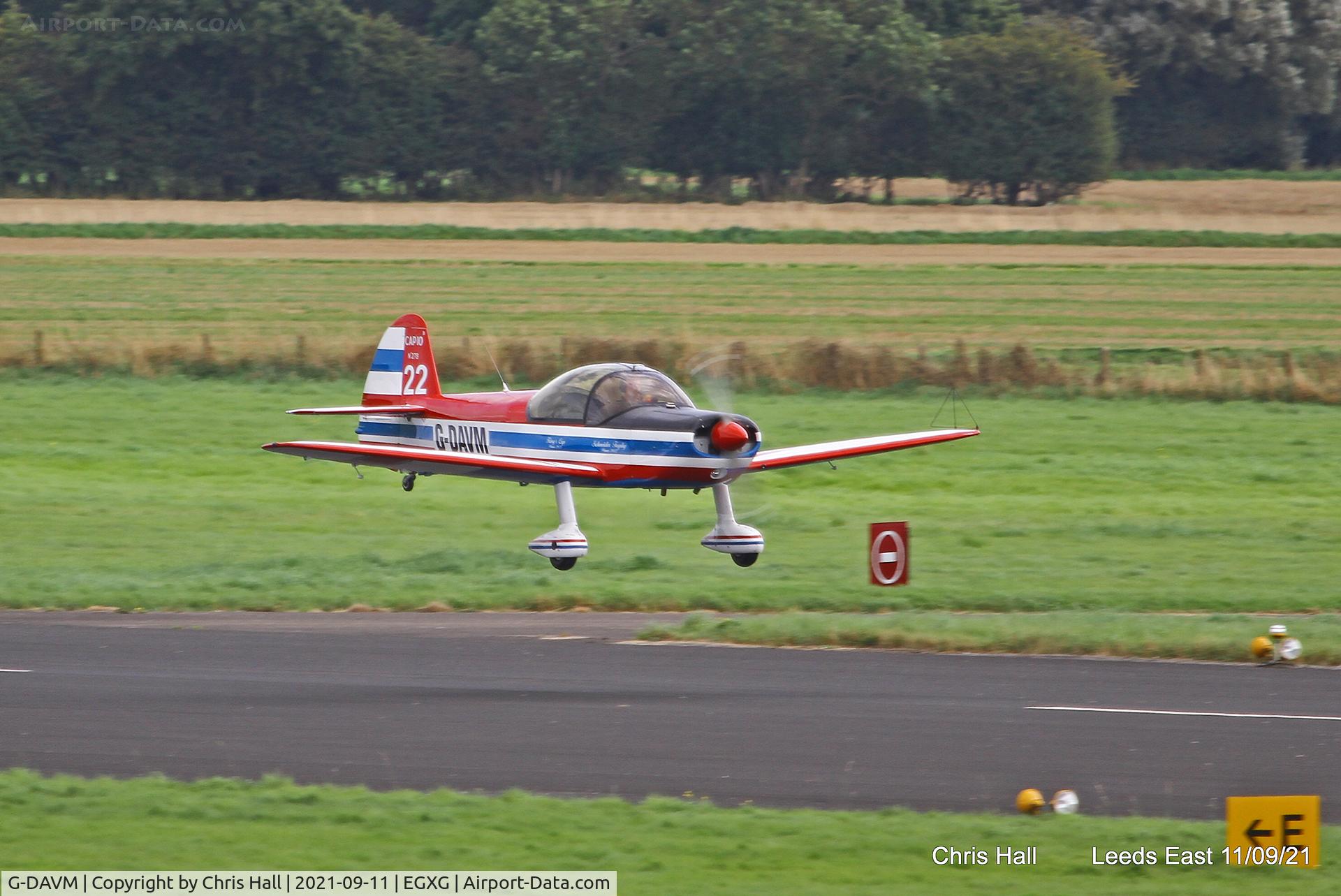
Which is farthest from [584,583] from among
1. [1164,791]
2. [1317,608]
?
[1164,791]

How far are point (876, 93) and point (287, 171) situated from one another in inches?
970

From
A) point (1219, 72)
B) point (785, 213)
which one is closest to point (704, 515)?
point (785, 213)

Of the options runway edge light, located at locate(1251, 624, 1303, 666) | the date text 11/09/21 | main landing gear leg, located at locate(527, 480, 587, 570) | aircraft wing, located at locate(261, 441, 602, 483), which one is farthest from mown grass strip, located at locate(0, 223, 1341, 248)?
the date text 11/09/21

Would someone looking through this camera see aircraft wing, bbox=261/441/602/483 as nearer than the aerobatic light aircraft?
No

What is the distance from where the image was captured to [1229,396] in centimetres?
3575

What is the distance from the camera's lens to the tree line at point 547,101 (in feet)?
252

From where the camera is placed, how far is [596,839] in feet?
32.5

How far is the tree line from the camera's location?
76.8 meters

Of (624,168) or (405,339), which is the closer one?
(405,339)

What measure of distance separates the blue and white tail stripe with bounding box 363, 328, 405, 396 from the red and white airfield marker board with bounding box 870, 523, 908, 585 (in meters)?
5.80

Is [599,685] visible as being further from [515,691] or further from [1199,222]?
[1199,222]

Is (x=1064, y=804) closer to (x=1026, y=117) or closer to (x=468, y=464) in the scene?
(x=468, y=464)

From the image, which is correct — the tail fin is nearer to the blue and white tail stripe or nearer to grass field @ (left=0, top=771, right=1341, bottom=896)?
the blue and white tail stripe

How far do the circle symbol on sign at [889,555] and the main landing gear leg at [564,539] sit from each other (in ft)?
9.93
